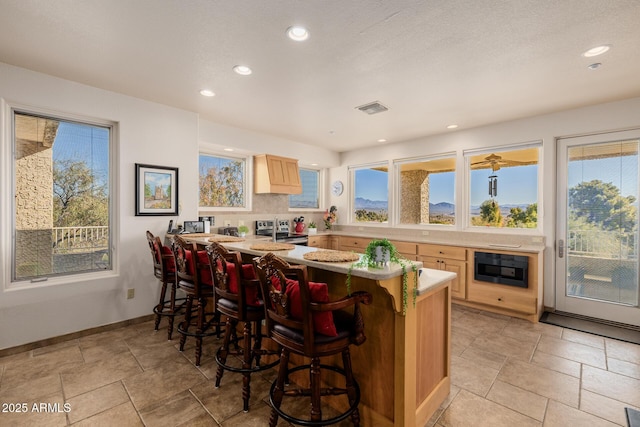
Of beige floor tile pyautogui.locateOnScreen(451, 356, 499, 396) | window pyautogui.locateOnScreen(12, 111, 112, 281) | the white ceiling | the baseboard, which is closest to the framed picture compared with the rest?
window pyautogui.locateOnScreen(12, 111, 112, 281)

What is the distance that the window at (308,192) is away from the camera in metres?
6.24

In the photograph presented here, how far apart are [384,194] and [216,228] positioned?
3264mm

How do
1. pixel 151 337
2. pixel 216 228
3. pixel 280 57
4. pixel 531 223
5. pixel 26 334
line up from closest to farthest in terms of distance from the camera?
pixel 280 57, pixel 26 334, pixel 151 337, pixel 531 223, pixel 216 228

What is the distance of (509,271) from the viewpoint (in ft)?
12.5

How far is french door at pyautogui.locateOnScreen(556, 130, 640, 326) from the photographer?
3.47m

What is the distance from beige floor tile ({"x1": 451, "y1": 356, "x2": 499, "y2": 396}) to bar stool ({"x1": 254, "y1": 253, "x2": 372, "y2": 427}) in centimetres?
106

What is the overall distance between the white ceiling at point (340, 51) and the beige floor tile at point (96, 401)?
264 centimetres

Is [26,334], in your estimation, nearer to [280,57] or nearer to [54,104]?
[54,104]

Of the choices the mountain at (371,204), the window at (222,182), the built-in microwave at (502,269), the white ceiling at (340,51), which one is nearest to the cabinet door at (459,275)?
the built-in microwave at (502,269)

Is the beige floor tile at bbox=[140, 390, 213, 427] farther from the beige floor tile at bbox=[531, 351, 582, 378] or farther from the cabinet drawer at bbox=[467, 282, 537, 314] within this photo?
the cabinet drawer at bbox=[467, 282, 537, 314]

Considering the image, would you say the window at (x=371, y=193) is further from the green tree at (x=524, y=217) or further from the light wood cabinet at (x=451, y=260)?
the green tree at (x=524, y=217)

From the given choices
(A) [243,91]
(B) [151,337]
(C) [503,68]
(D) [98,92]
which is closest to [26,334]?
(B) [151,337]

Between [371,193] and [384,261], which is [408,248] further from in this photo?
[384,261]

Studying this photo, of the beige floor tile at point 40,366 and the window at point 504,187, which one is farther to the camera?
the window at point 504,187
